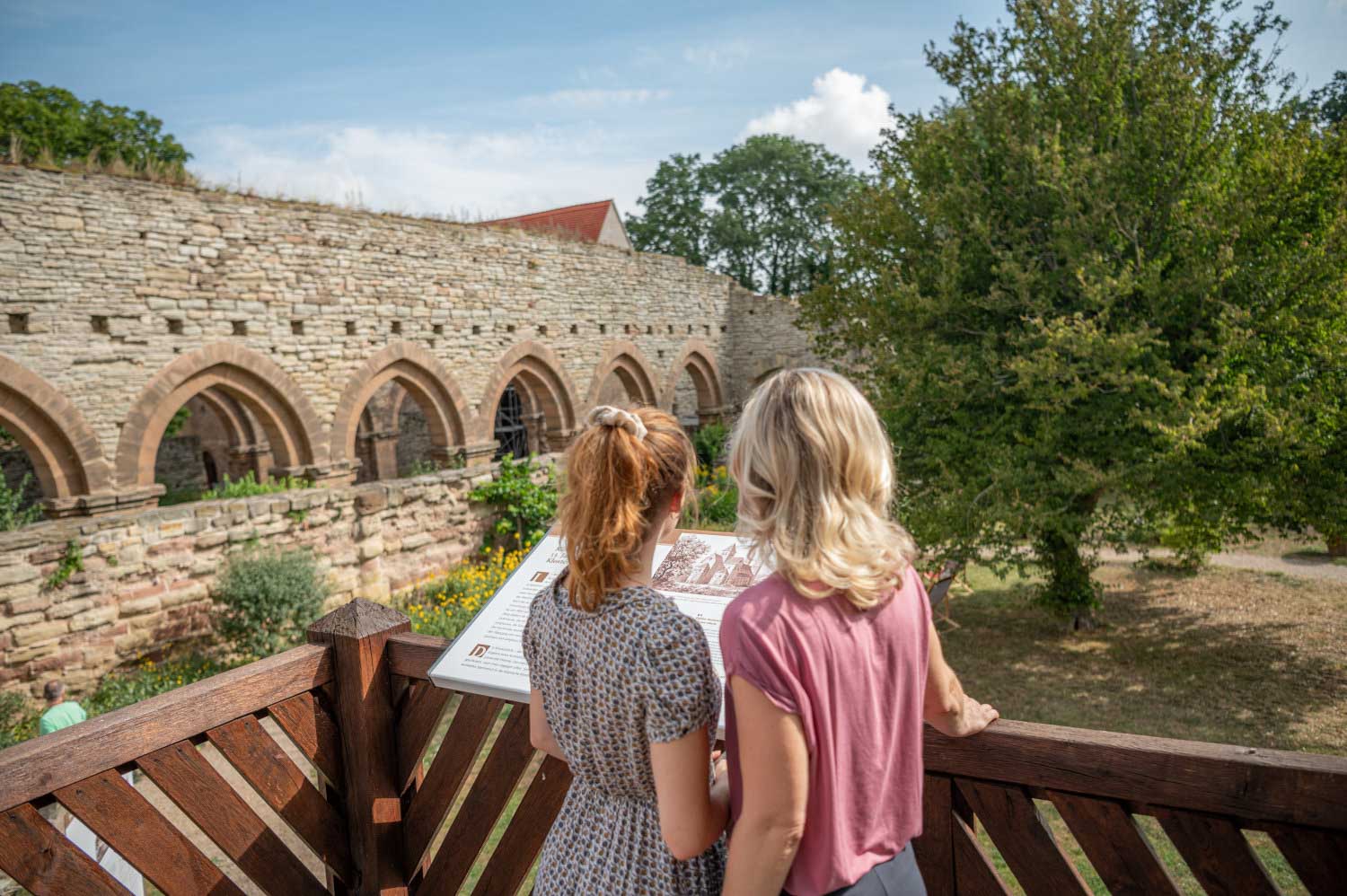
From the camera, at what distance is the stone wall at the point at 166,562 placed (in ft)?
22.4

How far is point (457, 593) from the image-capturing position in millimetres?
8922

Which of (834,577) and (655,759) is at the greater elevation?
(834,577)

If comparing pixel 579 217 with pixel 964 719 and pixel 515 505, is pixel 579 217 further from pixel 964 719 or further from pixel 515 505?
pixel 964 719

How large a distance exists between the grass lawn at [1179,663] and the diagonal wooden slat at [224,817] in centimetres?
426

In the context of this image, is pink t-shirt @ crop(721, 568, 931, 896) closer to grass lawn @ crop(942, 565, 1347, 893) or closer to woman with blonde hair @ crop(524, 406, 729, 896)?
woman with blonde hair @ crop(524, 406, 729, 896)

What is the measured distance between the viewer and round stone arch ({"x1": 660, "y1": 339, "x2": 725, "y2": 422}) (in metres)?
19.2

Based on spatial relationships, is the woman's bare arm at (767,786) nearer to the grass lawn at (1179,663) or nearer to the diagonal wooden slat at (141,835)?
the diagonal wooden slat at (141,835)

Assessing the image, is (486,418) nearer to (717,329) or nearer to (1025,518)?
(717,329)

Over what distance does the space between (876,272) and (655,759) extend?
855 cm

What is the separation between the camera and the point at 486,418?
47.0 ft

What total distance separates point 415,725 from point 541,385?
13839 millimetres

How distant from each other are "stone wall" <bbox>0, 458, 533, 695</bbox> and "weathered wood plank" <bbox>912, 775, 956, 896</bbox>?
776 cm

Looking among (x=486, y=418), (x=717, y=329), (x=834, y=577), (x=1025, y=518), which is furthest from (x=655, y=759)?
(x=717, y=329)

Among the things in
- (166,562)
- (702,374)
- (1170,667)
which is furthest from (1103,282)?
(702,374)
